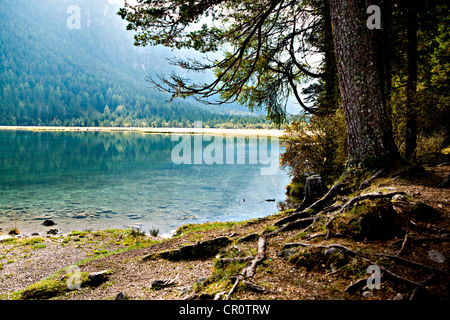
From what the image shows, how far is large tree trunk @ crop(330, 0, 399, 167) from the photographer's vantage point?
249 inches

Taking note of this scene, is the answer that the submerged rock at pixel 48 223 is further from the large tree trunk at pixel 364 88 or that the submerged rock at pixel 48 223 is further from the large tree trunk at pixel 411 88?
the large tree trunk at pixel 411 88

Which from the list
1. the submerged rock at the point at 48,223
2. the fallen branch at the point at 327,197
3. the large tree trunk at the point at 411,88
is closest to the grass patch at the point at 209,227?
the fallen branch at the point at 327,197

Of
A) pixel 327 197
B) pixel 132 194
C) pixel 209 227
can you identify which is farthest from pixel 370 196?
pixel 132 194

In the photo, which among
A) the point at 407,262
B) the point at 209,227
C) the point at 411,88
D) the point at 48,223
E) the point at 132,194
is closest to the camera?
the point at 407,262

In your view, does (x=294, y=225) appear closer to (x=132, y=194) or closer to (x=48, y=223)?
(x=48, y=223)

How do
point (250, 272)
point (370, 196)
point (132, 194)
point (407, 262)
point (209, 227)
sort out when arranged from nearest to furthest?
point (407, 262), point (250, 272), point (370, 196), point (209, 227), point (132, 194)

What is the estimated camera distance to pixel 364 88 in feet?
20.9

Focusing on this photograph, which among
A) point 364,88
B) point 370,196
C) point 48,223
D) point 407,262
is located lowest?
point 48,223

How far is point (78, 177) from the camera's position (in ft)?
108

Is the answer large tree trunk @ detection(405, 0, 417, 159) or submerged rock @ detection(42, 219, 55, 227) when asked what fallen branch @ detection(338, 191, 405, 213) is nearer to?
large tree trunk @ detection(405, 0, 417, 159)

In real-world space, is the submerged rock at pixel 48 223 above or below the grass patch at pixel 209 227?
below

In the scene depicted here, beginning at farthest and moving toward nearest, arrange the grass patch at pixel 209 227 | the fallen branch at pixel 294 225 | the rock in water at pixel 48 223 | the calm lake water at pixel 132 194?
the calm lake water at pixel 132 194, the rock in water at pixel 48 223, the grass patch at pixel 209 227, the fallen branch at pixel 294 225

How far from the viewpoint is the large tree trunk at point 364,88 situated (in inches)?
249

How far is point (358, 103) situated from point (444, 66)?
1912 centimetres
